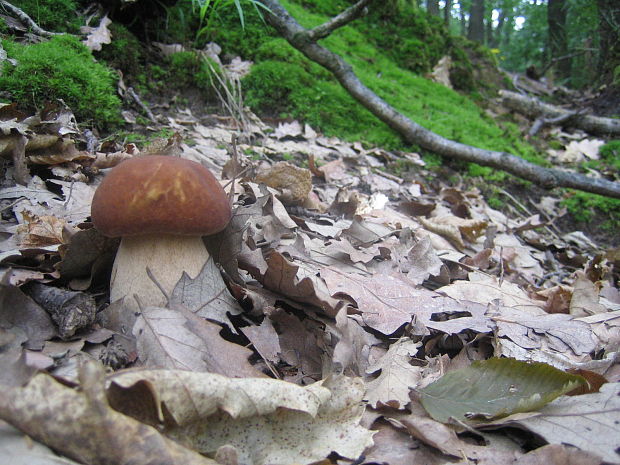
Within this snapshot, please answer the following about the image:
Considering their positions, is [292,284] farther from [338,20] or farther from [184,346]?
[338,20]

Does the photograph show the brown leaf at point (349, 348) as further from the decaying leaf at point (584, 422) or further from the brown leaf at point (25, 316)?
the brown leaf at point (25, 316)

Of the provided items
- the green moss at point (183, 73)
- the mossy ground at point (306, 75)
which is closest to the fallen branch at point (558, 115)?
the mossy ground at point (306, 75)

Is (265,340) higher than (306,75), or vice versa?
(306,75)

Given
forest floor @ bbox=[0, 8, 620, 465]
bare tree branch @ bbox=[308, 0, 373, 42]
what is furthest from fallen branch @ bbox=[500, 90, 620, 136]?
forest floor @ bbox=[0, 8, 620, 465]

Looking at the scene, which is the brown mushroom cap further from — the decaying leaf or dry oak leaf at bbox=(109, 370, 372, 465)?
the decaying leaf

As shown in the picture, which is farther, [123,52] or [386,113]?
[386,113]

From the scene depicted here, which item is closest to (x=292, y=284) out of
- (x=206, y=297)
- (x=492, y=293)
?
(x=206, y=297)

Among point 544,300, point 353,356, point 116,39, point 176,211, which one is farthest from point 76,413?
point 116,39
